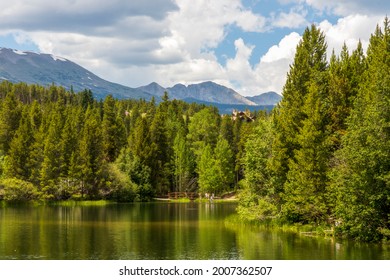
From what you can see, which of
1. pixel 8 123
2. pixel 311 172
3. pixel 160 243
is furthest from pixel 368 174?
pixel 8 123

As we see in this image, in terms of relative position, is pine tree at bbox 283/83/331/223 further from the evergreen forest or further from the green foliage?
the green foliage

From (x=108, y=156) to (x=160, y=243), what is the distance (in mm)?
90672

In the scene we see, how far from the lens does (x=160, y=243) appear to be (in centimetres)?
4531

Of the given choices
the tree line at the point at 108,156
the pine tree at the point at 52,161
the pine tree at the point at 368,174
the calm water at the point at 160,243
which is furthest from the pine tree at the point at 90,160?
the pine tree at the point at 368,174

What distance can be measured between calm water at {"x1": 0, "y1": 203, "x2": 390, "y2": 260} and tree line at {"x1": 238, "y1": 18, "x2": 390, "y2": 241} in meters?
3.24

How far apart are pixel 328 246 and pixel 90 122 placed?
270 feet

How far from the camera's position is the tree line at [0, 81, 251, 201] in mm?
110938

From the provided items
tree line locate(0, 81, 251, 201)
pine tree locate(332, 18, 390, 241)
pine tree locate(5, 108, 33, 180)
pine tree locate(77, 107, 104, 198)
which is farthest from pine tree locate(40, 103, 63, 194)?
pine tree locate(332, 18, 390, 241)

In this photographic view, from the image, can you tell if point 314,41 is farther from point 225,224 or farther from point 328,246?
point 328,246

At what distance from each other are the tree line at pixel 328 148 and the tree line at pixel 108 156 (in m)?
55.8

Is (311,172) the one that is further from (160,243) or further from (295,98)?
(160,243)

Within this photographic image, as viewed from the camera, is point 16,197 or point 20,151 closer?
point 16,197

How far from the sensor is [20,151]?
374 ft
